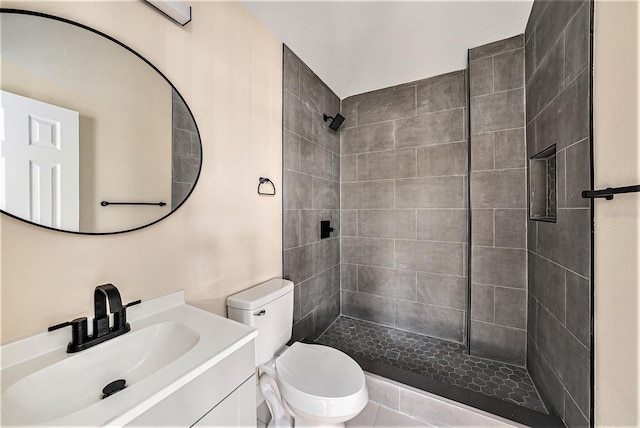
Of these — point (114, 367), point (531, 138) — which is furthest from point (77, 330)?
point (531, 138)

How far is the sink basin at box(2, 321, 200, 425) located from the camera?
0.65 metres

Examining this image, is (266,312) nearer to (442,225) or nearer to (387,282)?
(387,282)

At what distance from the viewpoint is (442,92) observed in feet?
7.60

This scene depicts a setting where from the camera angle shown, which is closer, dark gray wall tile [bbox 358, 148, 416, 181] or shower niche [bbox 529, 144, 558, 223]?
shower niche [bbox 529, 144, 558, 223]

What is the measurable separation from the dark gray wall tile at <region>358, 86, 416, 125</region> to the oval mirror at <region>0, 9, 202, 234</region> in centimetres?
194

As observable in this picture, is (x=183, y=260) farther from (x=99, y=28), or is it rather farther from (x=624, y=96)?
(x=624, y=96)

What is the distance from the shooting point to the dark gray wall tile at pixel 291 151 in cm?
196

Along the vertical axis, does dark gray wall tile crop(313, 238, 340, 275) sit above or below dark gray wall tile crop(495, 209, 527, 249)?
below

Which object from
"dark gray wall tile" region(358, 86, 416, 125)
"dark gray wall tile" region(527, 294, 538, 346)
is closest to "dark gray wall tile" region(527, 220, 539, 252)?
"dark gray wall tile" region(527, 294, 538, 346)

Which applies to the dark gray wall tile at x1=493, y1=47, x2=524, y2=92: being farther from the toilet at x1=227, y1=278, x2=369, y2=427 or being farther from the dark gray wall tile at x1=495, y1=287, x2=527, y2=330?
the toilet at x1=227, y1=278, x2=369, y2=427

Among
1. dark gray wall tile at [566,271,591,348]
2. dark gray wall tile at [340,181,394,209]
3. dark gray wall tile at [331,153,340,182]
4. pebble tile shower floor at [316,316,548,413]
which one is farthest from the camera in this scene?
dark gray wall tile at [331,153,340,182]

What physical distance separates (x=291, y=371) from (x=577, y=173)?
1740 mm

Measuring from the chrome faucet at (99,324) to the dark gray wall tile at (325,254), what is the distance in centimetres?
161

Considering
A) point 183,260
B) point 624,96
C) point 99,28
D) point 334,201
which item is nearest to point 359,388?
point 183,260
